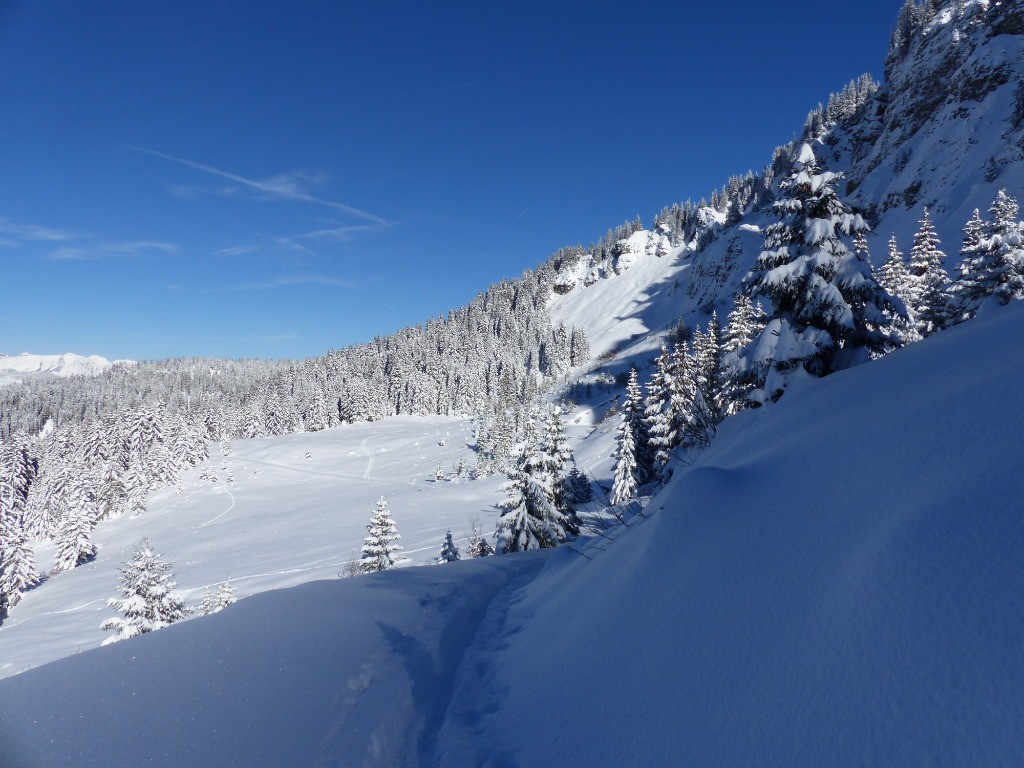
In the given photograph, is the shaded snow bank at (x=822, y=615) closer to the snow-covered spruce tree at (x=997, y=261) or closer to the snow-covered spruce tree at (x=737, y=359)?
the snow-covered spruce tree at (x=737, y=359)

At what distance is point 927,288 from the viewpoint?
2764cm

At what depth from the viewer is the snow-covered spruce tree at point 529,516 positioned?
18.2 metres

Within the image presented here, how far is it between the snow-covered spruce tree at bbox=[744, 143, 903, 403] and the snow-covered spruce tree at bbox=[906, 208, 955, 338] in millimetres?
15241

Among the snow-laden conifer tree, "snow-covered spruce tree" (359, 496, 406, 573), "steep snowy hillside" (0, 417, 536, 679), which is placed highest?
the snow-laden conifer tree

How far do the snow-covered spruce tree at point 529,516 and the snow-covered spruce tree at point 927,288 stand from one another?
1941 cm

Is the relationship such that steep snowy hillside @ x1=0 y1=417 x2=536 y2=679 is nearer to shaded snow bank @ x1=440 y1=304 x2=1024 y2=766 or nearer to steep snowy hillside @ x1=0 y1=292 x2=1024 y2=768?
steep snowy hillside @ x1=0 y1=292 x2=1024 y2=768

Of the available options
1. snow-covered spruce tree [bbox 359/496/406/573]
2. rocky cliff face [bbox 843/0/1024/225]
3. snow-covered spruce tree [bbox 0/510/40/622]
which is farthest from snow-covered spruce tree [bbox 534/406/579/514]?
rocky cliff face [bbox 843/0/1024/225]

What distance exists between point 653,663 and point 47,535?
250 feet

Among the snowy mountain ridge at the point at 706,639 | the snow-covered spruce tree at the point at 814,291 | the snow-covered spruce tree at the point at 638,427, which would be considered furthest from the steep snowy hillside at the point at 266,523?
the snowy mountain ridge at the point at 706,639

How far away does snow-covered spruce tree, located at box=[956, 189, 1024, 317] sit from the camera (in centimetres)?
1855

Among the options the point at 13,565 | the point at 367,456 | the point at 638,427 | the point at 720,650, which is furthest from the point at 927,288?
the point at 367,456

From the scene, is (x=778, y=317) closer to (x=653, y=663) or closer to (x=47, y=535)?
(x=653, y=663)

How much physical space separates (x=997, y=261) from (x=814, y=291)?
1578cm

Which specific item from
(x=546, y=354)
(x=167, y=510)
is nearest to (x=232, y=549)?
(x=167, y=510)
